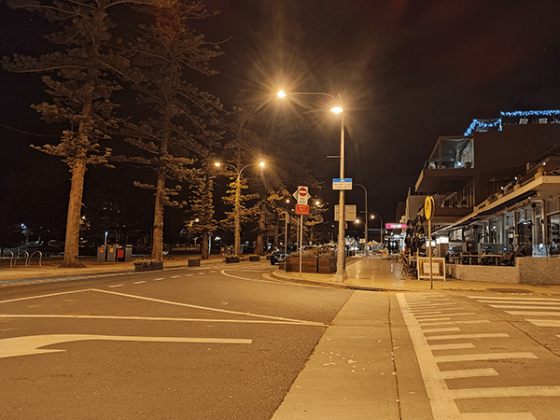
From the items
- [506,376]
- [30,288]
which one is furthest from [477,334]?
[30,288]

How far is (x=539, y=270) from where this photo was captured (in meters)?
16.0

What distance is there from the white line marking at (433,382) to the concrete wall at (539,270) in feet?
34.6

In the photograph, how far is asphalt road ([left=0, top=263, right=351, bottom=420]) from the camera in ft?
13.0

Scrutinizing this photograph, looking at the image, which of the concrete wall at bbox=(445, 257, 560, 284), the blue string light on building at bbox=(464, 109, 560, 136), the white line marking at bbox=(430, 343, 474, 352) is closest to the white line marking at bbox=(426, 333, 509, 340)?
the white line marking at bbox=(430, 343, 474, 352)

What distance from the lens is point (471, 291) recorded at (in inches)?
559

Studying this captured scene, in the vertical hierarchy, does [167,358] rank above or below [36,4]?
below

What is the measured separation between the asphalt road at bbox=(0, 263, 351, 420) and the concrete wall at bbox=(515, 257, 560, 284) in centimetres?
935

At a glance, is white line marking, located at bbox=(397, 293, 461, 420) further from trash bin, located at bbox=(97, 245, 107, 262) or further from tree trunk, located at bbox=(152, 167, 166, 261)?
trash bin, located at bbox=(97, 245, 107, 262)

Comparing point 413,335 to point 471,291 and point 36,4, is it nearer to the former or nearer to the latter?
point 471,291

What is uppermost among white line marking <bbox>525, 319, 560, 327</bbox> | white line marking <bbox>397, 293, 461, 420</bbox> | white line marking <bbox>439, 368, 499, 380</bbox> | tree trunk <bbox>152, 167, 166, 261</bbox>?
tree trunk <bbox>152, 167, 166, 261</bbox>

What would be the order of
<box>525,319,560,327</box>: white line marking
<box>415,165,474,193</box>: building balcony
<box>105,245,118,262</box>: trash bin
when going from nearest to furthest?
<box>525,319,560,327</box>: white line marking, <box>105,245,118,262</box>: trash bin, <box>415,165,474,193</box>: building balcony

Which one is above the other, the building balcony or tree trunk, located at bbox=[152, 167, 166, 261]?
the building balcony

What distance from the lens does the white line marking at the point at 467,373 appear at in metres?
4.88

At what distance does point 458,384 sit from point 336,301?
23.2 ft
